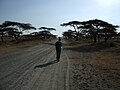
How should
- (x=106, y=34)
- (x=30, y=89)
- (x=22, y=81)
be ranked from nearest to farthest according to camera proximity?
(x=30, y=89)
(x=22, y=81)
(x=106, y=34)

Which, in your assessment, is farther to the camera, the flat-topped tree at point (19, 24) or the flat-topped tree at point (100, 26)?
the flat-topped tree at point (19, 24)

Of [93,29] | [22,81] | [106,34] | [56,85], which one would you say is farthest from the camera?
[93,29]

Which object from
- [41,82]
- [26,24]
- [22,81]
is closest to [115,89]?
[41,82]

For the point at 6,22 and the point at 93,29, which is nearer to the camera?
the point at 93,29

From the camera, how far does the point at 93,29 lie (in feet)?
214

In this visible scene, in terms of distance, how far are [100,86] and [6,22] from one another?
246ft

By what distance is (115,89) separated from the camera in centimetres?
936

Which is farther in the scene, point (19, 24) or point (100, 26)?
point (19, 24)

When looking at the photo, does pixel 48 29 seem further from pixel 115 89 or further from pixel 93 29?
pixel 115 89

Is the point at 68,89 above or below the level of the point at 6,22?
below

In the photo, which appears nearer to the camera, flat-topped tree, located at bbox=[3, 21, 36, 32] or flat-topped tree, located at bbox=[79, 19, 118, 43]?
flat-topped tree, located at bbox=[79, 19, 118, 43]

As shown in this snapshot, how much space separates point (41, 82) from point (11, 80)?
1.33 metres

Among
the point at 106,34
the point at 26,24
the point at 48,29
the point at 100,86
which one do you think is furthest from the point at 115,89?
the point at 48,29

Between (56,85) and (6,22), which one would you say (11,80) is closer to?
(56,85)
